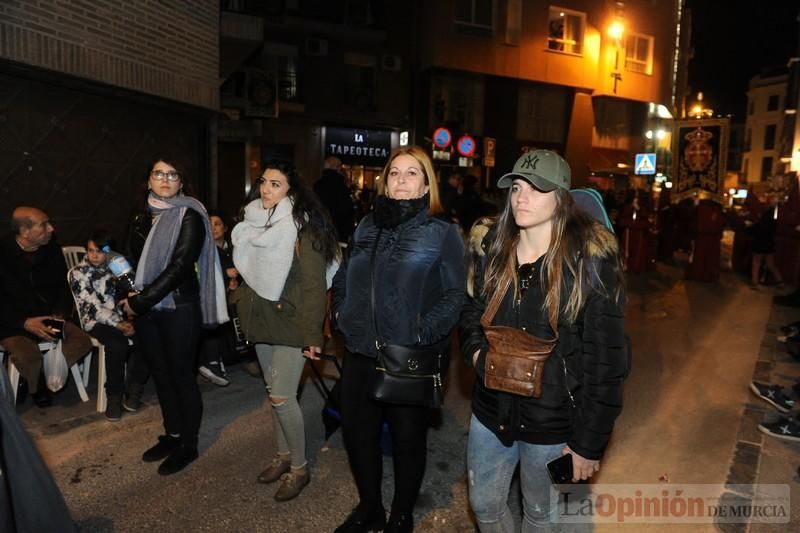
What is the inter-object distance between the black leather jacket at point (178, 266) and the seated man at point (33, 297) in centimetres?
165

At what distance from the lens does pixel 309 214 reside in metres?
3.71

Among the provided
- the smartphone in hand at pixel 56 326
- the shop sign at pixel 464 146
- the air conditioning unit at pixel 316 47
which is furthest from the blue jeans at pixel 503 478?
the air conditioning unit at pixel 316 47

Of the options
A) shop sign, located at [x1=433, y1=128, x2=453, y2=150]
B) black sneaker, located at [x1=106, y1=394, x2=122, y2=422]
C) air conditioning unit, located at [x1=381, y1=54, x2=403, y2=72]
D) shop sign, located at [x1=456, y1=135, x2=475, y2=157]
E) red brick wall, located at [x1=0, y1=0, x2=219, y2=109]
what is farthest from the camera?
air conditioning unit, located at [x1=381, y1=54, x2=403, y2=72]

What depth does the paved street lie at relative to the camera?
3.55 m

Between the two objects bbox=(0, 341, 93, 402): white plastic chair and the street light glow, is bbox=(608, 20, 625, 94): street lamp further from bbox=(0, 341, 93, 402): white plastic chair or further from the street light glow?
bbox=(0, 341, 93, 402): white plastic chair

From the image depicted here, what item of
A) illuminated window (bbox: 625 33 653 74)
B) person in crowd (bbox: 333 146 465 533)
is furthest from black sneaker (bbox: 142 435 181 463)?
illuminated window (bbox: 625 33 653 74)

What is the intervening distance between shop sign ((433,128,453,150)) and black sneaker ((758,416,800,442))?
10255 millimetres

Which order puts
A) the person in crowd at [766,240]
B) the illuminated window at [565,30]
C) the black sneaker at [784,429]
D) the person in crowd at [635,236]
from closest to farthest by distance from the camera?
the black sneaker at [784,429] → the person in crowd at [766,240] → the person in crowd at [635,236] → the illuminated window at [565,30]

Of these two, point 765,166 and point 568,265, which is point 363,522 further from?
point 765,166

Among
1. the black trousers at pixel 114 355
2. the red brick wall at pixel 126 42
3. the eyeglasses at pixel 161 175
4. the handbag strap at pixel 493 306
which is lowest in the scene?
the black trousers at pixel 114 355

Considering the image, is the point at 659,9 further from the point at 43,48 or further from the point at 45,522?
the point at 45,522

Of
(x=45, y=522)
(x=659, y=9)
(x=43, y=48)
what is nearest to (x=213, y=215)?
(x=43, y=48)

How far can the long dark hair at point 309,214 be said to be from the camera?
144 inches

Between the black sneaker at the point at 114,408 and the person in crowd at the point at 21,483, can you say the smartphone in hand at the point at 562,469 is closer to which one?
the person in crowd at the point at 21,483
